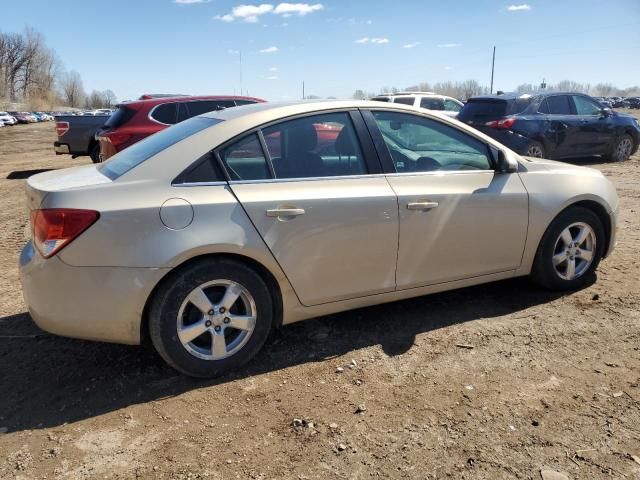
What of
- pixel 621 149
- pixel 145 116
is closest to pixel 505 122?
pixel 621 149

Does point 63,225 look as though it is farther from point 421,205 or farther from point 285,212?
point 421,205

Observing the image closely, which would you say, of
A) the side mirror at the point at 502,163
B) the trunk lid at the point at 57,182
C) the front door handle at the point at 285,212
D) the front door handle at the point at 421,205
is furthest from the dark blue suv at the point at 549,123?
the trunk lid at the point at 57,182

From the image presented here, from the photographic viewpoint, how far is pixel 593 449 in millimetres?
2469

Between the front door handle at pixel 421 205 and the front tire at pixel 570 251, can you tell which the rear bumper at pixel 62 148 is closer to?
the front door handle at pixel 421 205

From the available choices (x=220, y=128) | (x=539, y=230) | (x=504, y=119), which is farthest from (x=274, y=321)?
(x=504, y=119)

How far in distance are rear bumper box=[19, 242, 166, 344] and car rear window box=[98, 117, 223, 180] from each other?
611 millimetres

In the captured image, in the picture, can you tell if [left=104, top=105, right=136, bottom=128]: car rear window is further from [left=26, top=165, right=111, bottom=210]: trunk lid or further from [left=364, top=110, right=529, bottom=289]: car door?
[left=364, top=110, right=529, bottom=289]: car door

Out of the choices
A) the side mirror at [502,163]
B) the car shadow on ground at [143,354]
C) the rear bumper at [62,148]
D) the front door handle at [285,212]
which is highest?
the side mirror at [502,163]

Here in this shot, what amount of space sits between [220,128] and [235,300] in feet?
3.47

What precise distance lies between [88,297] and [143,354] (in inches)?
29.8

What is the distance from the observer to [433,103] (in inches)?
603

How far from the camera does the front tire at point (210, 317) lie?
9.60 ft

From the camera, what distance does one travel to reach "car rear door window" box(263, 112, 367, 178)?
3.29 metres

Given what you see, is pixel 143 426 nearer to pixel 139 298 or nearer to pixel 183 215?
pixel 139 298
